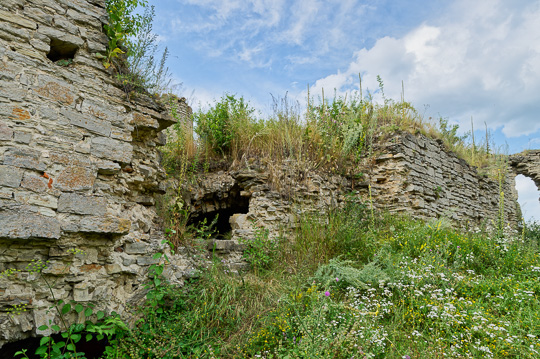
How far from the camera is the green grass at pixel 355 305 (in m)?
3.27

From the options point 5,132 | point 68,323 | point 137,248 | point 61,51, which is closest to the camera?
point 5,132

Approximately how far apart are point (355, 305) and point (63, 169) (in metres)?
3.61

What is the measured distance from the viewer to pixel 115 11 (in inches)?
158

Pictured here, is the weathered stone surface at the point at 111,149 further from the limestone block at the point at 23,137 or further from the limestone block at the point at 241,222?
the limestone block at the point at 241,222

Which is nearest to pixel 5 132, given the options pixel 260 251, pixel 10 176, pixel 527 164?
pixel 10 176

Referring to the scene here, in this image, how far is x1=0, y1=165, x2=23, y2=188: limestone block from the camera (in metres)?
2.84

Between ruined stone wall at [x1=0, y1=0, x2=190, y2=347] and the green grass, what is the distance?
0.73 meters

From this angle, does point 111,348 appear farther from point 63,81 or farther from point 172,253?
point 63,81

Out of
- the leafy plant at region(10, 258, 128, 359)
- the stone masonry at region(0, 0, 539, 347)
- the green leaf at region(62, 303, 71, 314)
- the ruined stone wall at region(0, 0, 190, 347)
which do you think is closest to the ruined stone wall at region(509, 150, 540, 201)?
the stone masonry at region(0, 0, 539, 347)

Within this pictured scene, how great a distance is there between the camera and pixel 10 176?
288 centimetres

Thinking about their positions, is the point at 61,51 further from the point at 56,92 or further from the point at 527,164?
the point at 527,164

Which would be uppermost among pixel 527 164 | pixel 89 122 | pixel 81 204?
pixel 527 164

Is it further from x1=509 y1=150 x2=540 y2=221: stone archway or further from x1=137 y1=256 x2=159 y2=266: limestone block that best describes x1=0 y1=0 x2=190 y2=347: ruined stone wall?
x1=509 y1=150 x2=540 y2=221: stone archway

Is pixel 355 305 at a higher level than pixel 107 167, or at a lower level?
lower
